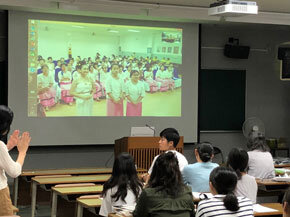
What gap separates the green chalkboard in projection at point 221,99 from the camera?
9930mm

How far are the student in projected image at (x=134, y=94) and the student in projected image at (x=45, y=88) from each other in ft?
4.29

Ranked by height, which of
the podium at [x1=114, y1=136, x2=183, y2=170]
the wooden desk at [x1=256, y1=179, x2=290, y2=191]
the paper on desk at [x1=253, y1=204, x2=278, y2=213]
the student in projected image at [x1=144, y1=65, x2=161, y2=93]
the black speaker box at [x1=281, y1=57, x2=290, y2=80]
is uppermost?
the black speaker box at [x1=281, y1=57, x2=290, y2=80]

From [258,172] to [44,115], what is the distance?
151 inches

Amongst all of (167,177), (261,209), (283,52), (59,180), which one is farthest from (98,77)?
(167,177)

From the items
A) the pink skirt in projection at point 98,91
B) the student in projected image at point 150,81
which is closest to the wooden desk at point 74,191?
the pink skirt in projection at point 98,91

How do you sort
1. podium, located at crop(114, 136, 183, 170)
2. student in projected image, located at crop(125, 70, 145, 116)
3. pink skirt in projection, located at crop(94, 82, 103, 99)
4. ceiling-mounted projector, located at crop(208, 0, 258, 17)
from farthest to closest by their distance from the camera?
student in projected image, located at crop(125, 70, 145, 116) → pink skirt in projection, located at crop(94, 82, 103, 99) → podium, located at crop(114, 136, 183, 170) → ceiling-mounted projector, located at crop(208, 0, 258, 17)

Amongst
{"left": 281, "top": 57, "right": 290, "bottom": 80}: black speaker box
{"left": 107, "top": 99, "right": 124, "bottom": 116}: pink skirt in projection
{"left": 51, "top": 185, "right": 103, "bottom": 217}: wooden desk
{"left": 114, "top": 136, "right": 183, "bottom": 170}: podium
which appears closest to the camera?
{"left": 51, "top": 185, "right": 103, "bottom": 217}: wooden desk

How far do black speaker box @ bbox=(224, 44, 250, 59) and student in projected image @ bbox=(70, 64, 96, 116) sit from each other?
9.38ft

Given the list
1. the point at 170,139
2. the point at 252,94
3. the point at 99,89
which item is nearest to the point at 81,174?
the point at 170,139

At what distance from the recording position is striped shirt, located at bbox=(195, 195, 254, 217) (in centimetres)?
326

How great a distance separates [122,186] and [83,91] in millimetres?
4775

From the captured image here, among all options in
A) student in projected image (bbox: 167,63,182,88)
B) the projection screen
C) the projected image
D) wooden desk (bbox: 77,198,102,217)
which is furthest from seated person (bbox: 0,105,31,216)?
student in projected image (bbox: 167,63,182,88)

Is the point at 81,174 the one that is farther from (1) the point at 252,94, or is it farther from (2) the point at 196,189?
(1) the point at 252,94

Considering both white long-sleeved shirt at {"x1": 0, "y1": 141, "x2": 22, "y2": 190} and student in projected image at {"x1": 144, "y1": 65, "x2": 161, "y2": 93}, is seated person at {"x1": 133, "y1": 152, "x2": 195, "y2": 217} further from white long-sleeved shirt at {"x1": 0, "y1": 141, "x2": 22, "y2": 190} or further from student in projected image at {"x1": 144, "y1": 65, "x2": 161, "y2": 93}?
student in projected image at {"x1": 144, "y1": 65, "x2": 161, "y2": 93}
